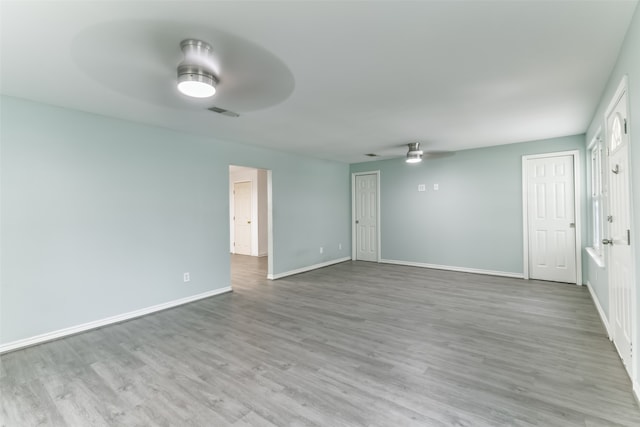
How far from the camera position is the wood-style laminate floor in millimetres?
1769

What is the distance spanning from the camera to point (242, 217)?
27.5ft

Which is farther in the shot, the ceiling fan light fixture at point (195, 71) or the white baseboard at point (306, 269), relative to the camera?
the white baseboard at point (306, 269)

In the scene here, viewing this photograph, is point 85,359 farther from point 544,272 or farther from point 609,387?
point 544,272

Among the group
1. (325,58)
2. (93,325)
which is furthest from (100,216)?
(325,58)

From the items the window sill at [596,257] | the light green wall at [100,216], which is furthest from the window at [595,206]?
the light green wall at [100,216]

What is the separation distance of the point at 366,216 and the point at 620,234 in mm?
4900

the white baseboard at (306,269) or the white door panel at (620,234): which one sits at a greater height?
the white door panel at (620,234)

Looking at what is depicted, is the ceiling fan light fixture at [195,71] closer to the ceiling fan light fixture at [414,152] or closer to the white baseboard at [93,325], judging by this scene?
the white baseboard at [93,325]

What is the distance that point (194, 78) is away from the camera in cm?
198

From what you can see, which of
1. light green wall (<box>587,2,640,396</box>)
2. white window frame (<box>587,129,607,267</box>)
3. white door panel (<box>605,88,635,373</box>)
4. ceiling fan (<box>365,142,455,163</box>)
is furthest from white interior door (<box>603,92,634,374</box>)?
ceiling fan (<box>365,142,455,163</box>)

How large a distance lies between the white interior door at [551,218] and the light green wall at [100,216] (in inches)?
190

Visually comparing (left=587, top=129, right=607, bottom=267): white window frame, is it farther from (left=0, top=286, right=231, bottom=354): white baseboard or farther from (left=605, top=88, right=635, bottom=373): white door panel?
(left=0, top=286, right=231, bottom=354): white baseboard

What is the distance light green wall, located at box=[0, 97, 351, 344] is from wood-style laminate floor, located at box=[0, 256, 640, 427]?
1.15 feet

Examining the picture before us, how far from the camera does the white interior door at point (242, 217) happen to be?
8.20m
